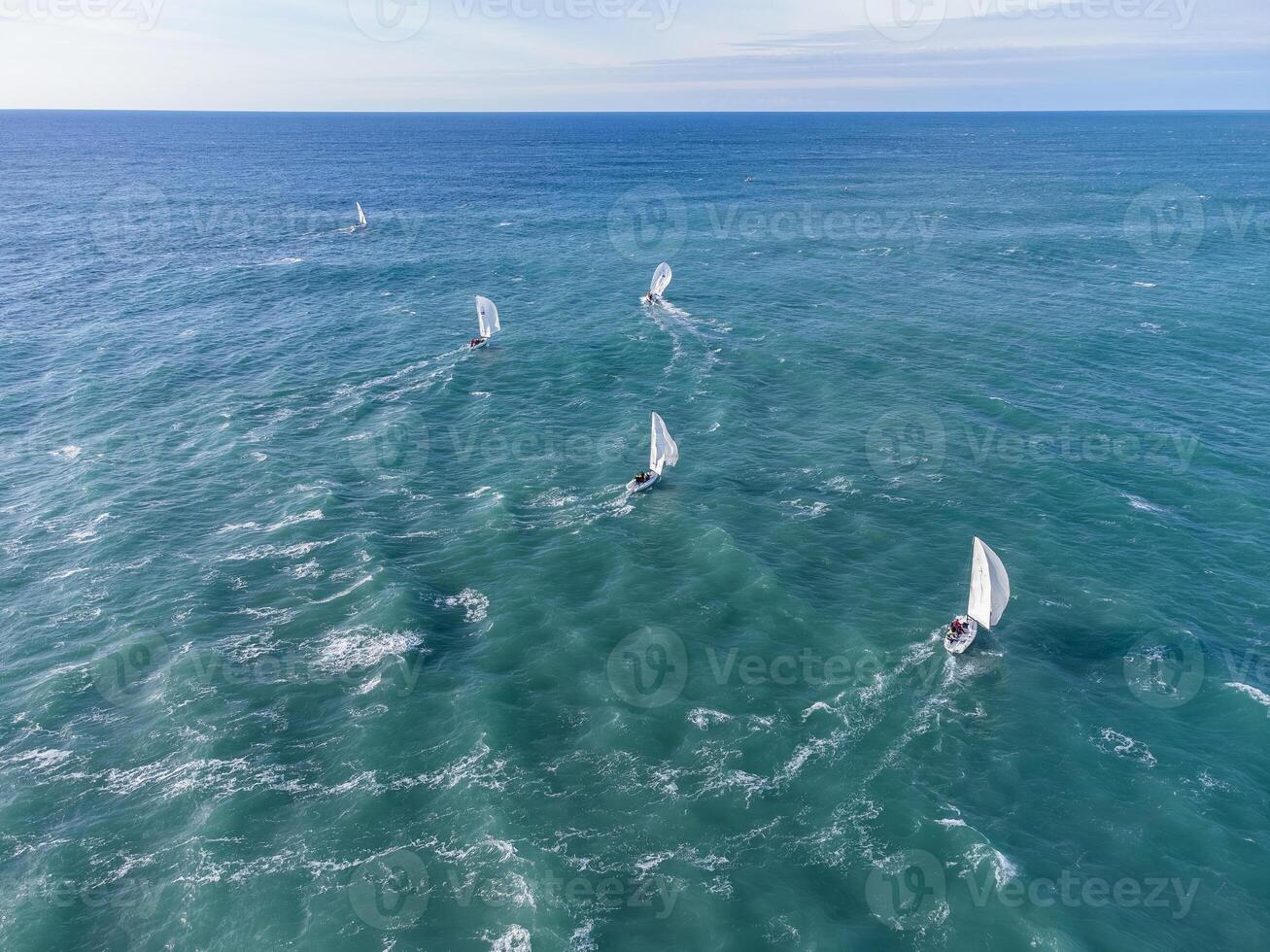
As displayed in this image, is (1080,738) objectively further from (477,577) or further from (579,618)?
(477,577)

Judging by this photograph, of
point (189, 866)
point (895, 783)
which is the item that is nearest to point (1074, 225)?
point (895, 783)

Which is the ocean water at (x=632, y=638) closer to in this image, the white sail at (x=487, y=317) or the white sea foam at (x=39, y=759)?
the white sea foam at (x=39, y=759)

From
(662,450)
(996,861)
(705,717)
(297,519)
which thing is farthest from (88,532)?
(996,861)

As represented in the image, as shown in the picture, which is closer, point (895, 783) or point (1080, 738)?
point (895, 783)

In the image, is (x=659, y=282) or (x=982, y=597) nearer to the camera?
(x=982, y=597)

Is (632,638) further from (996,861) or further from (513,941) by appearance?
(996,861)

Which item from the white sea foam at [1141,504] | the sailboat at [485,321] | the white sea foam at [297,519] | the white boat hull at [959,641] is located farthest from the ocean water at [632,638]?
the sailboat at [485,321]

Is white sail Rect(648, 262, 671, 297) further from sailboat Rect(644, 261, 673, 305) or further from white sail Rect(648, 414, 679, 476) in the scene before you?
white sail Rect(648, 414, 679, 476)
